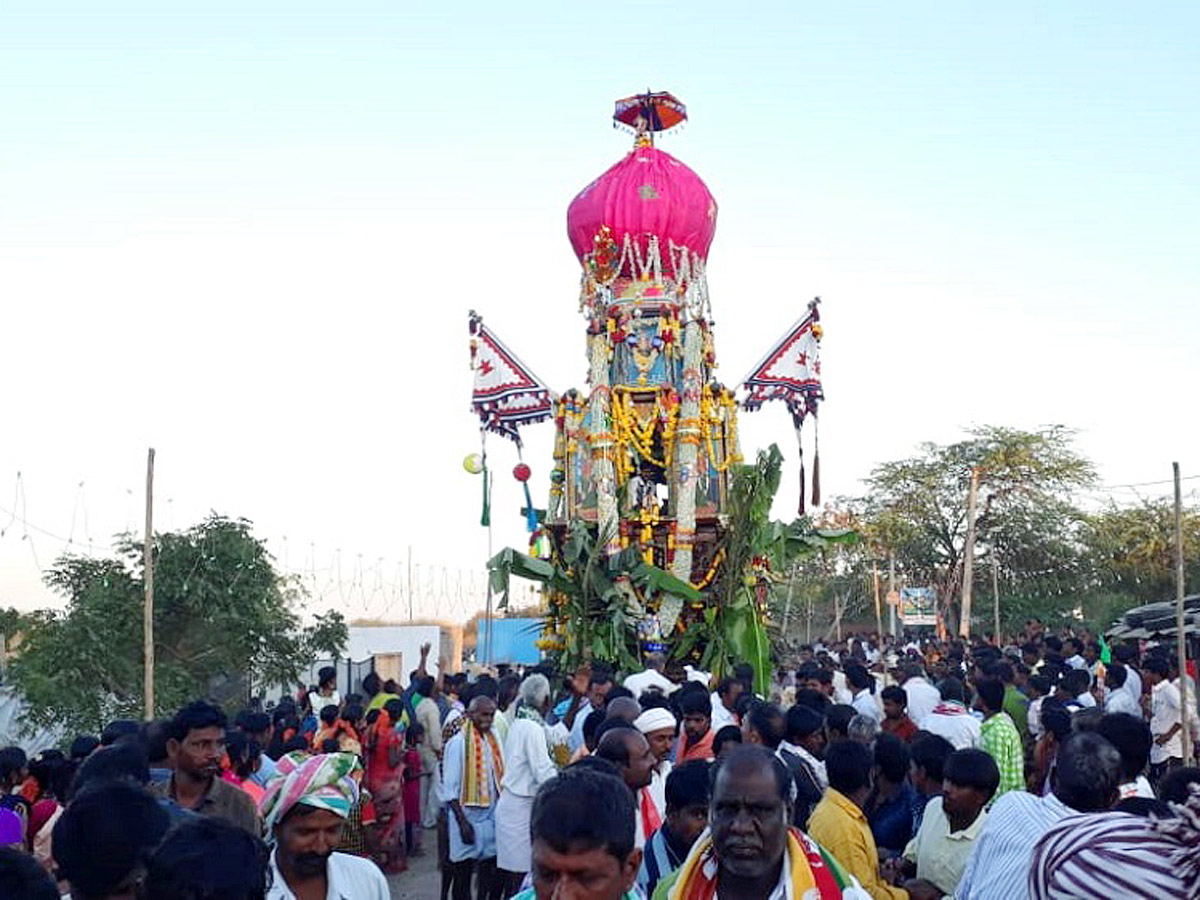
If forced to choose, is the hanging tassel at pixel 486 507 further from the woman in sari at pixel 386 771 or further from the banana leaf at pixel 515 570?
the woman in sari at pixel 386 771

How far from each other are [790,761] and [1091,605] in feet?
120

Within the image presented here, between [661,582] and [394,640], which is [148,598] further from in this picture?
[394,640]

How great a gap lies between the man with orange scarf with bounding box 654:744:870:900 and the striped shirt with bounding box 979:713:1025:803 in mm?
4082

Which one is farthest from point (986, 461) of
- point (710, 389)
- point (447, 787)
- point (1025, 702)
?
point (447, 787)

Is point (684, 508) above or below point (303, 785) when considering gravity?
above

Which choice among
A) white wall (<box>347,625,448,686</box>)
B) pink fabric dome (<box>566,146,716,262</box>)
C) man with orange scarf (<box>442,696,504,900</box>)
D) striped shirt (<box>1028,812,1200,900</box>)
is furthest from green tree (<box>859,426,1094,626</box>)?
striped shirt (<box>1028,812,1200,900</box>)

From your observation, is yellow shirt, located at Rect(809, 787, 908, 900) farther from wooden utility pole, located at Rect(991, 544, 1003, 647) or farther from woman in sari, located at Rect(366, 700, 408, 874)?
wooden utility pole, located at Rect(991, 544, 1003, 647)

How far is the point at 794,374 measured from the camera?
23250mm

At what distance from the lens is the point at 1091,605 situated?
3944 cm

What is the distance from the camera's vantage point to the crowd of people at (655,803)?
9.45 feet

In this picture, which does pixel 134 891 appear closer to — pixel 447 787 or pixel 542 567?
pixel 447 787

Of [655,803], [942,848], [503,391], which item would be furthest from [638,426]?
[942,848]

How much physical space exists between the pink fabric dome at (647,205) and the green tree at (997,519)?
811 inches

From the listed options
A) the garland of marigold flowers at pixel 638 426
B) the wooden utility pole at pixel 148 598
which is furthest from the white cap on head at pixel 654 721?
the garland of marigold flowers at pixel 638 426
